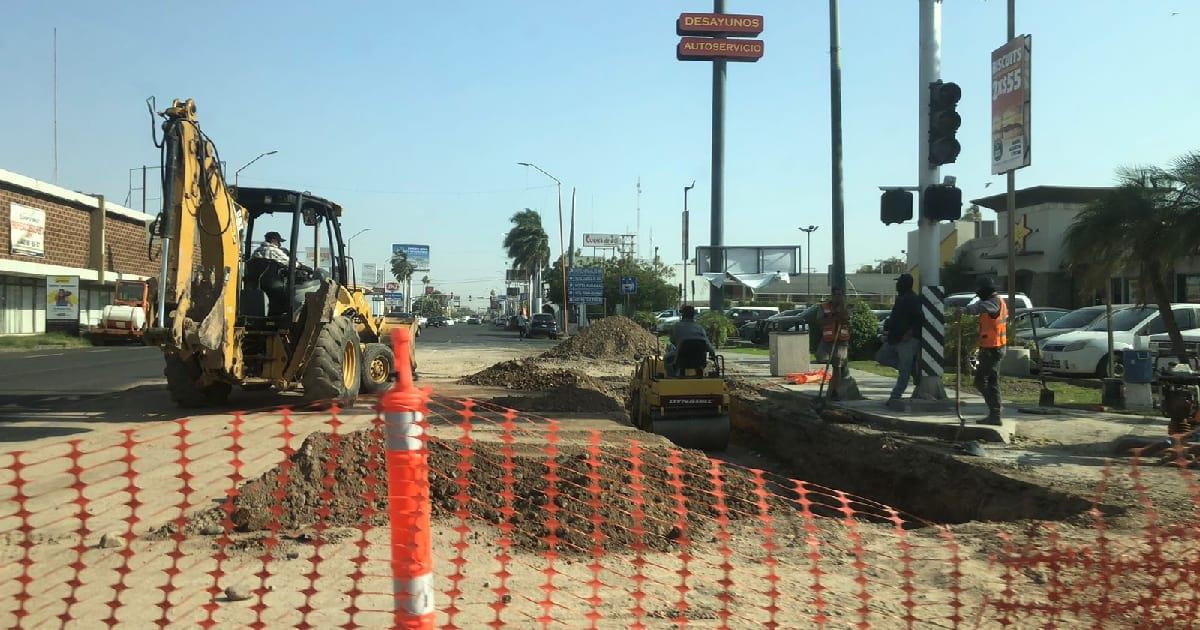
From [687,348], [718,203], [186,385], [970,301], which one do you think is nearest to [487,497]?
[687,348]

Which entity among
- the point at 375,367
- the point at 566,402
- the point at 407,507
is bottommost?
the point at 566,402

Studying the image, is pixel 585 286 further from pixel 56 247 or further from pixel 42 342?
pixel 42 342

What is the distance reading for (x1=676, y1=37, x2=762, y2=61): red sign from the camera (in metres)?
45.0

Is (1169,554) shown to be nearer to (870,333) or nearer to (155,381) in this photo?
(155,381)

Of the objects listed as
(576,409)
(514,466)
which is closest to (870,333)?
(576,409)

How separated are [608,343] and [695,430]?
20553 millimetres

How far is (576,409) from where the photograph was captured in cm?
1441

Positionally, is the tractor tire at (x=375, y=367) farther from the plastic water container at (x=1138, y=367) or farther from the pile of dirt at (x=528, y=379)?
the plastic water container at (x=1138, y=367)

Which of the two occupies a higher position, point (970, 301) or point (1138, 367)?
point (970, 301)

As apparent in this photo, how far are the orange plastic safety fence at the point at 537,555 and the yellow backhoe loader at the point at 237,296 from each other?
3314mm

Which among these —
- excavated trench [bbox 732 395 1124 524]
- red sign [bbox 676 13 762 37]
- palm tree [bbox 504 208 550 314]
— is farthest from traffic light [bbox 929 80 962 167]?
palm tree [bbox 504 208 550 314]

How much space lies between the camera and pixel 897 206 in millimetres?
13422

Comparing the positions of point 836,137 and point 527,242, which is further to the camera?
point 527,242

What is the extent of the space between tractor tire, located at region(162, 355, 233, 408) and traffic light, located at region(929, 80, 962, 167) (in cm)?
1057
